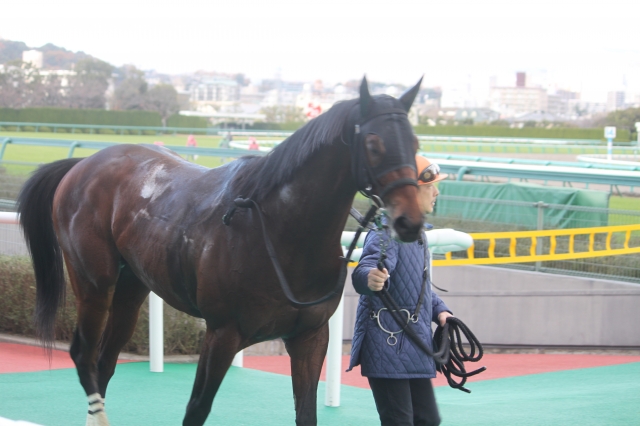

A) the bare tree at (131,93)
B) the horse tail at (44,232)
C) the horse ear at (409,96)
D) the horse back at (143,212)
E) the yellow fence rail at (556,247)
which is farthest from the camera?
the bare tree at (131,93)

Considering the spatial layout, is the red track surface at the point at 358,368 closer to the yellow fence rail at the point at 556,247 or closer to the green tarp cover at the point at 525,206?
the yellow fence rail at the point at 556,247

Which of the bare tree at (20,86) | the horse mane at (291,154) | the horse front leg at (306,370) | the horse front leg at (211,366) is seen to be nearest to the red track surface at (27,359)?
the horse front leg at (211,366)

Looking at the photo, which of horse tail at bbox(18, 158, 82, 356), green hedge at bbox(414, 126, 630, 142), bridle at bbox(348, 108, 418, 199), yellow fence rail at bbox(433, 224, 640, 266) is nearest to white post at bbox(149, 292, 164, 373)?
horse tail at bbox(18, 158, 82, 356)

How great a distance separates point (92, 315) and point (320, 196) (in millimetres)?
1570

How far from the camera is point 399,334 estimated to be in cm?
307

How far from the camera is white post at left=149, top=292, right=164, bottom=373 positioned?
496cm

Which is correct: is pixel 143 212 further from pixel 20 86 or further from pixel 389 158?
pixel 20 86

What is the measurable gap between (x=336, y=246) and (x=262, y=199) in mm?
330

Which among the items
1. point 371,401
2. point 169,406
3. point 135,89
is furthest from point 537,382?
point 135,89

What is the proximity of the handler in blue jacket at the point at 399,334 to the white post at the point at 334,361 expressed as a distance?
3.85 feet

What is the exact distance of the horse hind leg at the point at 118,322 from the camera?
152 inches

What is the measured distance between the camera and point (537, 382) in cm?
580

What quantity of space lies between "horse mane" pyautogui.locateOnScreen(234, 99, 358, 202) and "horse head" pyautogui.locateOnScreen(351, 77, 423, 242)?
0.10m

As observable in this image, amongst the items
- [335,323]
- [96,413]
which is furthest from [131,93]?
[96,413]
